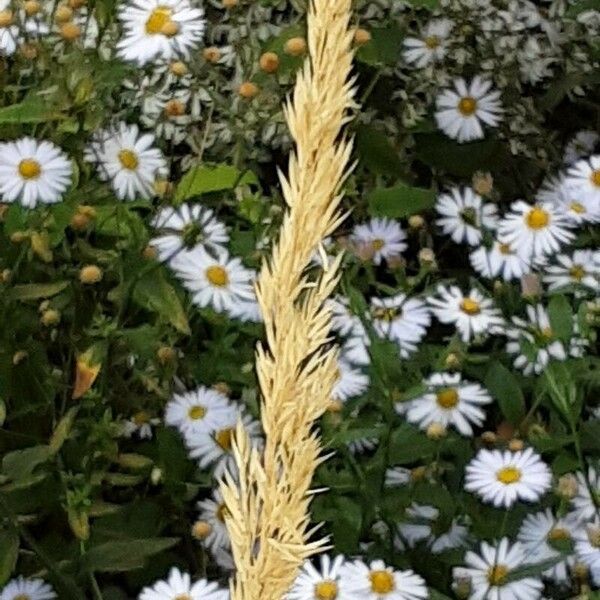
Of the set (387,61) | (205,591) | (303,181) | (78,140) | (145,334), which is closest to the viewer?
(303,181)

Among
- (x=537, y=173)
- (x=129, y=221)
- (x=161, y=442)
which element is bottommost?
(x=161, y=442)

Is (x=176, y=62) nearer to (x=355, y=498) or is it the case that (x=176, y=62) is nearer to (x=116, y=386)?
(x=116, y=386)

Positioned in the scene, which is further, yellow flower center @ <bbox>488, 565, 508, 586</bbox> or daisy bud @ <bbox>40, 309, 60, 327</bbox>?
daisy bud @ <bbox>40, 309, 60, 327</bbox>

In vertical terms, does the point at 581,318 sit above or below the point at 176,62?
below

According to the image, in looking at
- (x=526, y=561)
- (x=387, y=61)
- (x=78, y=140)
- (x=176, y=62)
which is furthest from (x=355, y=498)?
(x=387, y=61)

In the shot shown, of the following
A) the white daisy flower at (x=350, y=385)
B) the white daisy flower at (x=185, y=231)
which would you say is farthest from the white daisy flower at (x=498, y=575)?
the white daisy flower at (x=185, y=231)

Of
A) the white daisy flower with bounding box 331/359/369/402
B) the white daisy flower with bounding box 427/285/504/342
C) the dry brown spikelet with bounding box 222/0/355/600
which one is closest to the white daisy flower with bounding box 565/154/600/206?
the white daisy flower with bounding box 427/285/504/342

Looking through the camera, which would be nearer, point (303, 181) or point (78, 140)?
point (303, 181)

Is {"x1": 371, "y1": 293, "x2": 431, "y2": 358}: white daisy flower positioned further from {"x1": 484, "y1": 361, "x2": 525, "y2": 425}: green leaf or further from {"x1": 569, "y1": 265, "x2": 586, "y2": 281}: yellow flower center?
{"x1": 569, "y1": 265, "x2": 586, "y2": 281}: yellow flower center
